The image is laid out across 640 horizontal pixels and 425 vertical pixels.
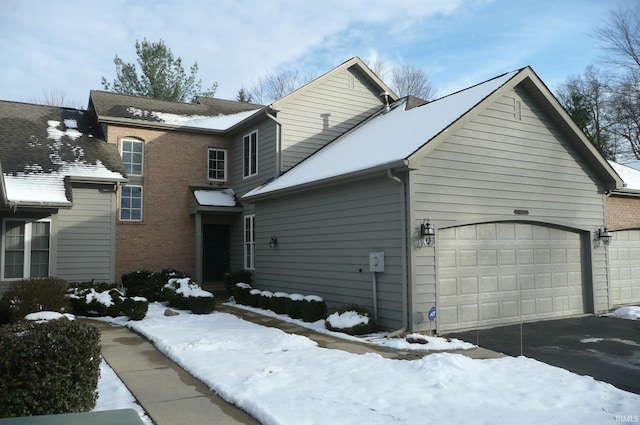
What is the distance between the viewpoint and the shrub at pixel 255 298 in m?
13.6

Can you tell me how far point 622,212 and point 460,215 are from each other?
22.9 feet

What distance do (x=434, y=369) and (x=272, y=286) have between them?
330 inches

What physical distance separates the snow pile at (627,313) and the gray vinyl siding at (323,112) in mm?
9559

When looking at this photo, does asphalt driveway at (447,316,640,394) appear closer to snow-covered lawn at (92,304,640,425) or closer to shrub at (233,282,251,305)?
snow-covered lawn at (92,304,640,425)

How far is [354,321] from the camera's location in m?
9.73

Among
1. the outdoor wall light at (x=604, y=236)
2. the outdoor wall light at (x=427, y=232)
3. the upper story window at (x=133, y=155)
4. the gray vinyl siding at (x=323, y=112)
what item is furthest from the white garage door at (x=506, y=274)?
the upper story window at (x=133, y=155)

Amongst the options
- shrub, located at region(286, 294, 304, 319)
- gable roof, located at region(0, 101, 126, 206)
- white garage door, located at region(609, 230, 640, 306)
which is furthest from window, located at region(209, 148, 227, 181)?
white garage door, located at region(609, 230, 640, 306)

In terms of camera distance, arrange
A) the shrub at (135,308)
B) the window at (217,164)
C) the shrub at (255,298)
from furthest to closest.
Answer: the window at (217,164) → the shrub at (255,298) → the shrub at (135,308)

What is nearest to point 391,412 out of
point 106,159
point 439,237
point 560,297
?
point 439,237

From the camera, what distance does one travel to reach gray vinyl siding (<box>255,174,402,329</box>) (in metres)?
9.95

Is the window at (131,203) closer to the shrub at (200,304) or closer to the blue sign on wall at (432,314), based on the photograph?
the shrub at (200,304)

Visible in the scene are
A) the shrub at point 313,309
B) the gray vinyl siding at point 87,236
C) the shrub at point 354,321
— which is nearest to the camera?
the shrub at point 354,321

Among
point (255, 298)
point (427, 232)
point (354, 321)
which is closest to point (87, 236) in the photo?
point (255, 298)

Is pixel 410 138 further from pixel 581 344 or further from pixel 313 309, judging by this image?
pixel 581 344
